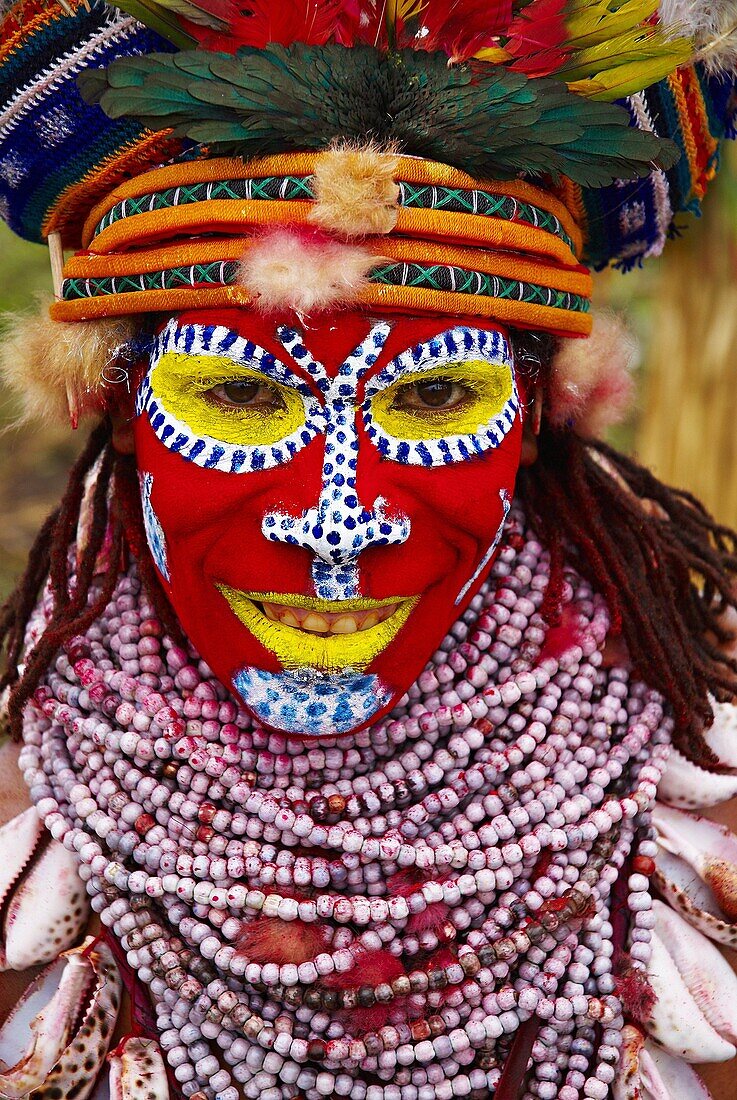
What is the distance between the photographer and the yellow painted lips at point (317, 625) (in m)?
1.80

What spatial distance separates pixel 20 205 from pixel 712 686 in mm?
1587

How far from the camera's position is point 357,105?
5.36ft

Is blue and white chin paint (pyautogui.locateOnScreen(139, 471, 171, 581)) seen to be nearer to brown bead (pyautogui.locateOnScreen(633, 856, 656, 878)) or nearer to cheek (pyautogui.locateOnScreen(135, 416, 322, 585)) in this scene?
cheek (pyautogui.locateOnScreen(135, 416, 322, 585))

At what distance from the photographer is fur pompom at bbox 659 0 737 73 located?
6.09ft

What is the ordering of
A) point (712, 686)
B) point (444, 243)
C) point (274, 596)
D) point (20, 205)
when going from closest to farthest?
point (444, 243)
point (274, 596)
point (20, 205)
point (712, 686)

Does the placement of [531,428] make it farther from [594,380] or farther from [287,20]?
[287,20]

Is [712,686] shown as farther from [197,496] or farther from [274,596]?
[197,496]

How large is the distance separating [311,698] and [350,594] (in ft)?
0.66

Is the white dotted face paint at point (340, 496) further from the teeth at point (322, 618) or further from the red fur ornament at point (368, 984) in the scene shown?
the red fur ornament at point (368, 984)

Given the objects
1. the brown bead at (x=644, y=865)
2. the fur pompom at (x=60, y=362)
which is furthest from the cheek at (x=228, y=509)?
the brown bead at (x=644, y=865)

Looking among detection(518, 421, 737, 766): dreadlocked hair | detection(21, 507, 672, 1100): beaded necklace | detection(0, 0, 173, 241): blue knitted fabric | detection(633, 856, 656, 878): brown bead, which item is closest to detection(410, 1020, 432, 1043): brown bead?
detection(21, 507, 672, 1100): beaded necklace

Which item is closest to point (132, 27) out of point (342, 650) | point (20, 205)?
point (20, 205)

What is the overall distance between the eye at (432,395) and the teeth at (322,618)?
0.33 metres

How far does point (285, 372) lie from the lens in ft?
5.58
